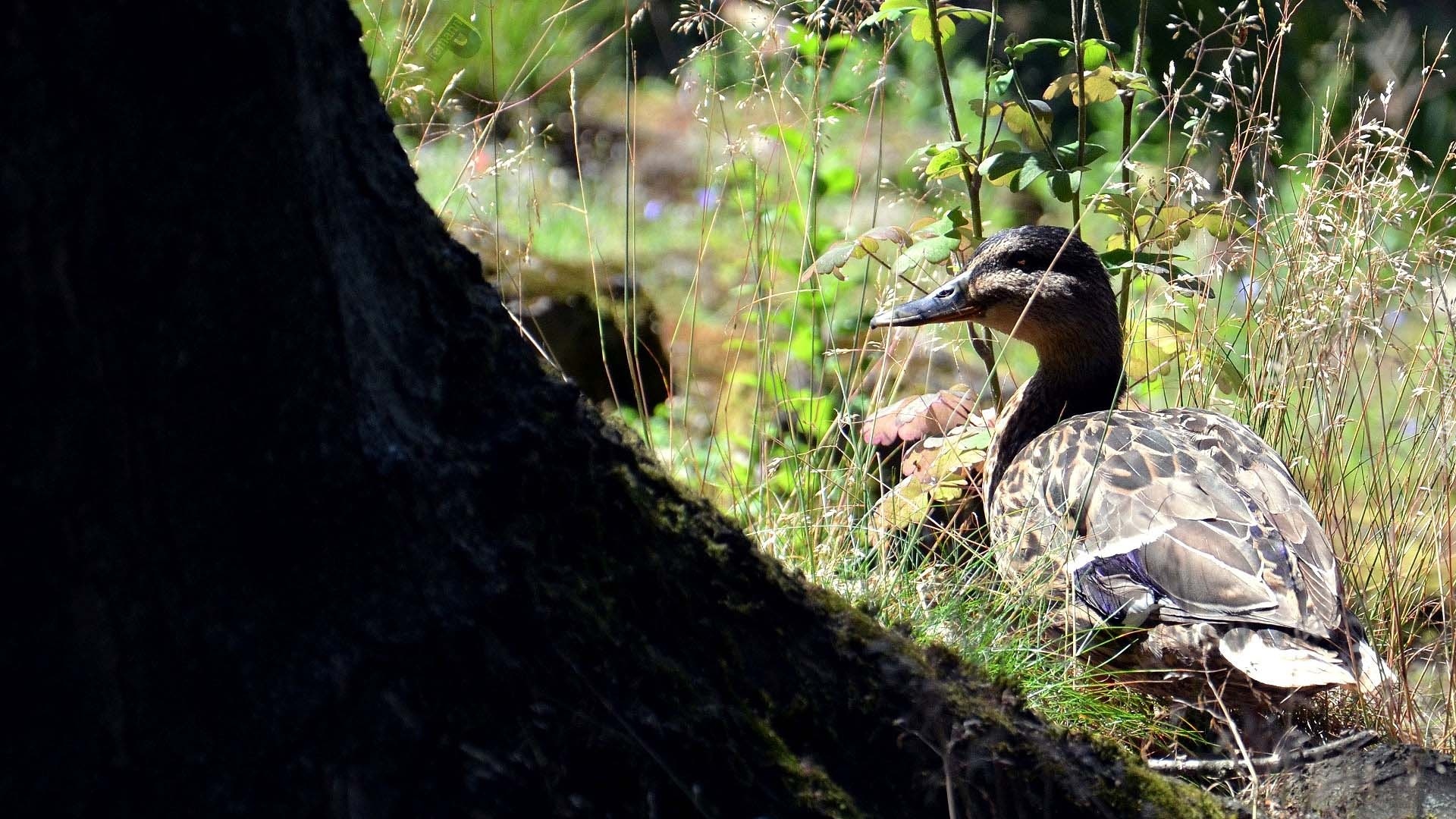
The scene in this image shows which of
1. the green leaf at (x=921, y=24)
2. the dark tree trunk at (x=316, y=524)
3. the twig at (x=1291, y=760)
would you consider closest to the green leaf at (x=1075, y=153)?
the green leaf at (x=921, y=24)

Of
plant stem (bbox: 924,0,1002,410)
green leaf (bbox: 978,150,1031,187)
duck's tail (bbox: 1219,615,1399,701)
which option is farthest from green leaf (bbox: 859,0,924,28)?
duck's tail (bbox: 1219,615,1399,701)

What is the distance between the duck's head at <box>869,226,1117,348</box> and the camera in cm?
361

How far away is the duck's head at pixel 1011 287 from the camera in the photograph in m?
3.61

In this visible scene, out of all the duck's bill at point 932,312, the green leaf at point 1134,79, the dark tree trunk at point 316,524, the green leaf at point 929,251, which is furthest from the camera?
the duck's bill at point 932,312

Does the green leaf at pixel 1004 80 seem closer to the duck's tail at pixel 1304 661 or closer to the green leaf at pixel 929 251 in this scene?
the green leaf at pixel 929 251

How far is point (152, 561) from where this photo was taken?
4.09ft

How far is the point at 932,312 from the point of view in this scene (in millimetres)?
3613

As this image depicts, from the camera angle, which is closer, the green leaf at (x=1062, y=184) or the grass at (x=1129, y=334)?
the grass at (x=1129, y=334)

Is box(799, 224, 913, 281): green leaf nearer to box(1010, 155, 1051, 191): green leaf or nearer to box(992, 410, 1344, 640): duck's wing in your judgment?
box(1010, 155, 1051, 191): green leaf

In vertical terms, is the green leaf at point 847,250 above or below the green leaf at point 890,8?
below

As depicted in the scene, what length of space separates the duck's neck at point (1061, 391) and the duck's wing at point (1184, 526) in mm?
398

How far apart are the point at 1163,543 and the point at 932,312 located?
92cm

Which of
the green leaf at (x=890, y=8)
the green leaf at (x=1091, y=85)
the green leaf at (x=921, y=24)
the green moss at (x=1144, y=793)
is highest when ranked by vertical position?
the green leaf at (x=890, y=8)

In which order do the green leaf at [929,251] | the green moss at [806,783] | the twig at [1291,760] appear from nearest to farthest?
the green moss at [806,783]
the twig at [1291,760]
the green leaf at [929,251]
